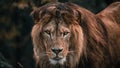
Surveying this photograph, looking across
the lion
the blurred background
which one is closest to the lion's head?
the lion

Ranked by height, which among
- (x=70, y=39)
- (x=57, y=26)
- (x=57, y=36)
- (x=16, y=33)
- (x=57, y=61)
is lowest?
(x=16, y=33)

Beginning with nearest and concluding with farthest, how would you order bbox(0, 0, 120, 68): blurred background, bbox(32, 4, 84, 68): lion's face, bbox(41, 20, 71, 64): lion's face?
bbox(41, 20, 71, 64): lion's face, bbox(32, 4, 84, 68): lion's face, bbox(0, 0, 120, 68): blurred background

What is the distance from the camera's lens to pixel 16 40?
17.5 meters

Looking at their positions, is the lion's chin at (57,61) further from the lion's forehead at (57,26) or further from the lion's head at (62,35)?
the lion's forehead at (57,26)

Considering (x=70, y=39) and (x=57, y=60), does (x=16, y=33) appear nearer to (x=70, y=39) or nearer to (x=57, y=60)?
(x=70, y=39)

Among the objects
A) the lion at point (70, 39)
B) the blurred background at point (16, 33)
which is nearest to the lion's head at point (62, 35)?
the lion at point (70, 39)

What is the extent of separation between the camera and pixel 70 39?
9.32 m

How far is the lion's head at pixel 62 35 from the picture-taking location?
9.14m

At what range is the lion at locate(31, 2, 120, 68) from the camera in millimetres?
9164

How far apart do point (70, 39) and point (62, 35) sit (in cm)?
21

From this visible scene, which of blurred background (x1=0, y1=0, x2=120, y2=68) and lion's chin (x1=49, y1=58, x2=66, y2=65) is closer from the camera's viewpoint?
lion's chin (x1=49, y1=58, x2=66, y2=65)

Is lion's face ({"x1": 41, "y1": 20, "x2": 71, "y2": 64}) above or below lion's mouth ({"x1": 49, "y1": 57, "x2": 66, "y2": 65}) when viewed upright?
above

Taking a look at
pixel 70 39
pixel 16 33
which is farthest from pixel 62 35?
pixel 16 33

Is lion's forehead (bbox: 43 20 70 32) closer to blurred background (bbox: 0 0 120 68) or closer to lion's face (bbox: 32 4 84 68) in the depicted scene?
lion's face (bbox: 32 4 84 68)
